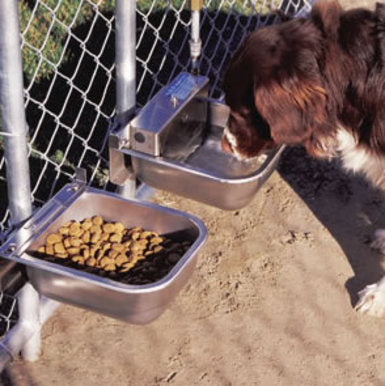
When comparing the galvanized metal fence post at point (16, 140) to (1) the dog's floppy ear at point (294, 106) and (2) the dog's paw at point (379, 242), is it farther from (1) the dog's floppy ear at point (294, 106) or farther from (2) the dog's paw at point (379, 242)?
(2) the dog's paw at point (379, 242)

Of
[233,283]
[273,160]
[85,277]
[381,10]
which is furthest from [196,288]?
[381,10]

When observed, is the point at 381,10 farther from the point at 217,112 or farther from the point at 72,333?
the point at 72,333

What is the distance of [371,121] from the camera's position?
9.98ft

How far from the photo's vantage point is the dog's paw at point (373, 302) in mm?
3311

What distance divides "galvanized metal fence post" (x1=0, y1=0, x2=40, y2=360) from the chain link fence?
0.27 m

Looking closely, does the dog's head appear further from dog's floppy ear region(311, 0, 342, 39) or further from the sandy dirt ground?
the sandy dirt ground

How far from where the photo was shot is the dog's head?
9.48 ft

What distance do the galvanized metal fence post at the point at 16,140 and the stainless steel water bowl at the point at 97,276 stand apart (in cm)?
11

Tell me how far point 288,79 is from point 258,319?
1.01 meters

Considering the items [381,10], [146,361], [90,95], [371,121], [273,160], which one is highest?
[381,10]

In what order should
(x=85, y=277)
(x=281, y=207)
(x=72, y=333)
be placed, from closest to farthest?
(x=85, y=277)
(x=72, y=333)
(x=281, y=207)

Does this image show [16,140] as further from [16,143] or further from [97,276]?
[97,276]

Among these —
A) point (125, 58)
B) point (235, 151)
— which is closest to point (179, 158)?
point (235, 151)

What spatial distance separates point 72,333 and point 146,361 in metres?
0.32
